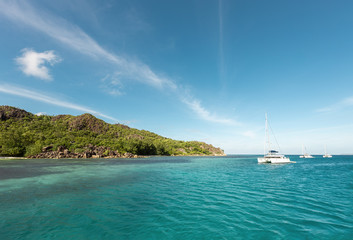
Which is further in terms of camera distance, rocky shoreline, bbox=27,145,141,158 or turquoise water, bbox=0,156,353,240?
rocky shoreline, bbox=27,145,141,158

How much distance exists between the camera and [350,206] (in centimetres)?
1453

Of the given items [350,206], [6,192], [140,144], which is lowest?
[6,192]

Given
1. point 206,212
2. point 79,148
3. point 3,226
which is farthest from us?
point 79,148

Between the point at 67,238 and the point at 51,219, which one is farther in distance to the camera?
the point at 51,219

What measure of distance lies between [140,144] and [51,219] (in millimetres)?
152374

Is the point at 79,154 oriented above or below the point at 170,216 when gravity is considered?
below

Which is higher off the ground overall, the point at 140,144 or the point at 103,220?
the point at 140,144

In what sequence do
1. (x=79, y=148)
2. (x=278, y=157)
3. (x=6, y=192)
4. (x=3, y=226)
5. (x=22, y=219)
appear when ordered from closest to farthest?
(x=3, y=226) → (x=22, y=219) → (x=6, y=192) → (x=278, y=157) → (x=79, y=148)

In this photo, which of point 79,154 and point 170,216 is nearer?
point 170,216

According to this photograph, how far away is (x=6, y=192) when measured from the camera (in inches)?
695

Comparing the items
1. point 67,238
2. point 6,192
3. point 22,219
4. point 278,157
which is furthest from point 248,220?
point 278,157

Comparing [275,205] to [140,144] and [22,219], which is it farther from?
[140,144]

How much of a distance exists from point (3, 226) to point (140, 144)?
503ft

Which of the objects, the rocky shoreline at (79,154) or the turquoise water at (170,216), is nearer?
the turquoise water at (170,216)
